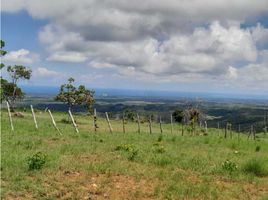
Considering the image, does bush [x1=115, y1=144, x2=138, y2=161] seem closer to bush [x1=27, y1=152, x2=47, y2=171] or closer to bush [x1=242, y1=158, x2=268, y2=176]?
bush [x1=27, y1=152, x2=47, y2=171]

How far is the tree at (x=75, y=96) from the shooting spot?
237 feet

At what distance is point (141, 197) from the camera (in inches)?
602

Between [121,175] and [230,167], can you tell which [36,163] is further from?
[230,167]

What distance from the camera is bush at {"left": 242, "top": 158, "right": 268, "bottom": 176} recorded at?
20.5m

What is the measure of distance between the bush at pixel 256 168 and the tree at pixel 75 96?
52.5 m

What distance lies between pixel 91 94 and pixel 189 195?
194 feet

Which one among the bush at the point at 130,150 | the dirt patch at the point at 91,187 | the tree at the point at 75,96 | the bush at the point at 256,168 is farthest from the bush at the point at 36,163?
the tree at the point at 75,96

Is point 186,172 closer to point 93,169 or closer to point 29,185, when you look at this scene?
point 93,169

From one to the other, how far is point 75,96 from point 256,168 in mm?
54861

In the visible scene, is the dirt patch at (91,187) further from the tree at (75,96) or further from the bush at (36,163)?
the tree at (75,96)

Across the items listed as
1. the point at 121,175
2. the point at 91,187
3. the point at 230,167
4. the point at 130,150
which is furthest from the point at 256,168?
the point at 91,187

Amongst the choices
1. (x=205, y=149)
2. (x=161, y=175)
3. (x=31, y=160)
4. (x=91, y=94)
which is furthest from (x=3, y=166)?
(x=91, y=94)

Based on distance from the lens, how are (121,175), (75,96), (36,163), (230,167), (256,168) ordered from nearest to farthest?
(121,175) < (36,163) < (230,167) < (256,168) < (75,96)

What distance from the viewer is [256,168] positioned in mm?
20812
